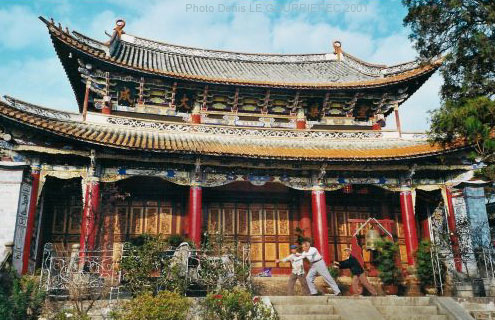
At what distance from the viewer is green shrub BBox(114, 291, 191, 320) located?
6.77 meters

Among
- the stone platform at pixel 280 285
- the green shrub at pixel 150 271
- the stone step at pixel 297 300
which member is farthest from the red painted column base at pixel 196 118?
the stone step at pixel 297 300

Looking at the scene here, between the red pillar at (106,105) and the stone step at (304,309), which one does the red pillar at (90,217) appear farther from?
the stone step at (304,309)

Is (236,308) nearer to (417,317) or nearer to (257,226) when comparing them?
(417,317)

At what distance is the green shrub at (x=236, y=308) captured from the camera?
6.95 m

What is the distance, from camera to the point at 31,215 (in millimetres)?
10898

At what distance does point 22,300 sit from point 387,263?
27.6ft

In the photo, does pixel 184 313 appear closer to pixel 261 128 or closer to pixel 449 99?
pixel 449 99

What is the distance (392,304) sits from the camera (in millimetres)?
8773

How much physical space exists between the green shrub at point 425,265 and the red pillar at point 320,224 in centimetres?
261

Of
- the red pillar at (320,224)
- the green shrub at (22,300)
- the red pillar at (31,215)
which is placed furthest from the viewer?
the red pillar at (320,224)

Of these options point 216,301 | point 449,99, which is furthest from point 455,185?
point 216,301

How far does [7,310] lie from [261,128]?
9.49 metres

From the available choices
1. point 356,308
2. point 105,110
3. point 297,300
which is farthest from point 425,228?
point 105,110

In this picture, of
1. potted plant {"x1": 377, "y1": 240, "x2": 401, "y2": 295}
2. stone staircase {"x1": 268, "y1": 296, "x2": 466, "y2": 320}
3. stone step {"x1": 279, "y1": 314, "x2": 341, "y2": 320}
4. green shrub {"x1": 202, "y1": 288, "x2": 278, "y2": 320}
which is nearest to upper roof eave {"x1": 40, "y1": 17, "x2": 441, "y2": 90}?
potted plant {"x1": 377, "y1": 240, "x2": 401, "y2": 295}
